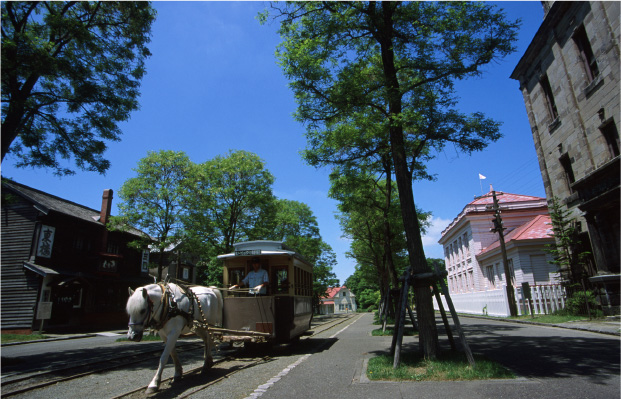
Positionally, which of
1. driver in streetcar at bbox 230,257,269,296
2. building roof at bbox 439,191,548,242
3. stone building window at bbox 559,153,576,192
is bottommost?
driver in streetcar at bbox 230,257,269,296

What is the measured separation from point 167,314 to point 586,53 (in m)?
22.2

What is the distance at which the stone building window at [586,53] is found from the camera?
16875mm

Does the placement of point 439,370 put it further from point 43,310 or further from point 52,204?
point 52,204

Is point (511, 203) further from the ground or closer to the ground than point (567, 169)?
further from the ground

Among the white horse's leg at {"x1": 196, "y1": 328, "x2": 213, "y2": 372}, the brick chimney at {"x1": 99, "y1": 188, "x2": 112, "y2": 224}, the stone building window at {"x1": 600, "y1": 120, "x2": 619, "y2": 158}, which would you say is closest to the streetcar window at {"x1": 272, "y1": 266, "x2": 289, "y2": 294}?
the white horse's leg at {"x1": 196, "y1": 328, "x2": 213, "y2": 372}

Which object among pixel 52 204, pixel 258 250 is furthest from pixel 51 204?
pixel 258 250

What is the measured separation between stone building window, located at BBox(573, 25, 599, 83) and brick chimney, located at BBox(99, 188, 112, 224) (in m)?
34.0

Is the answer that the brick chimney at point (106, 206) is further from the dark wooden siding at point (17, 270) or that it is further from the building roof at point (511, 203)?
the building roof at point (511, 203)

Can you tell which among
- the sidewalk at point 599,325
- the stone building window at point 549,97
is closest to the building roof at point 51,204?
the sidewalk at point 599,325

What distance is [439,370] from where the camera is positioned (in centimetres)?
628

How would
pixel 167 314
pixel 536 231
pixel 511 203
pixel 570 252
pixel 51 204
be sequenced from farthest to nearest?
pixel 511 203 → pixel 536 231 → pixel 51 204 → pixel 570 252 → pixel 167 314

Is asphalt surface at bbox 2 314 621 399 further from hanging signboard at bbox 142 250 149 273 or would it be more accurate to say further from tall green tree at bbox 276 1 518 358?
hanging signboard at bbox 142 250 149 273

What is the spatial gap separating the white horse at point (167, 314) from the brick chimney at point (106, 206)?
24.7 meters

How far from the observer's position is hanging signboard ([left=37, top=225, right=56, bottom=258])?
22312 mm
